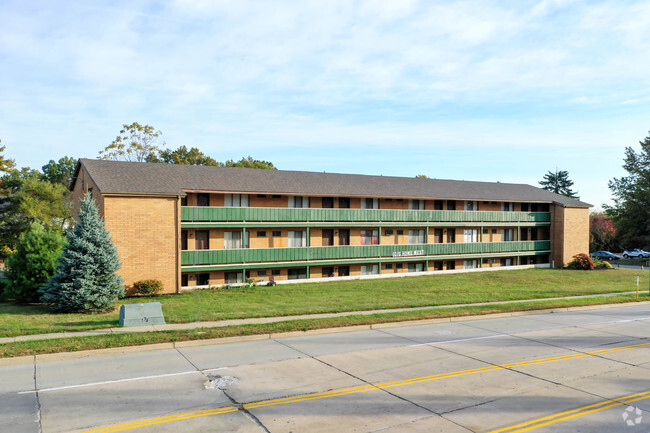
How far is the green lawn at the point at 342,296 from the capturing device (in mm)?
19281

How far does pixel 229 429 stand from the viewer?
8430 mm

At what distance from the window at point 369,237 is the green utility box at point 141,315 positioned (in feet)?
76.6

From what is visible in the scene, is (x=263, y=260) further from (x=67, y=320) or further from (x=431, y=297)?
(x=67, y=320)

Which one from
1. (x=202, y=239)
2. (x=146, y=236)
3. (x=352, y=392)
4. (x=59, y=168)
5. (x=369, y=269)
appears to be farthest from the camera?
(x=59, y=168)

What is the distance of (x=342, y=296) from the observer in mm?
27078

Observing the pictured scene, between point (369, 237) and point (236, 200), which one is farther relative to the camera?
point (369, 237)

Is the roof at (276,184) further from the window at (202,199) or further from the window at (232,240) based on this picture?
the window at (232,240)

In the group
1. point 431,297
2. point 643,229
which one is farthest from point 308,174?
point 643,229

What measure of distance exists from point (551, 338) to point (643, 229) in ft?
207

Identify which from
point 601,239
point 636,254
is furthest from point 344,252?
point 601,239

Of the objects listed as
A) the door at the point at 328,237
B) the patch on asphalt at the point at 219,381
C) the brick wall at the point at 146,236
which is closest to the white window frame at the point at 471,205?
the door at the point at 328,237

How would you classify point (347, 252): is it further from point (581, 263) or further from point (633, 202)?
point (633, 202)

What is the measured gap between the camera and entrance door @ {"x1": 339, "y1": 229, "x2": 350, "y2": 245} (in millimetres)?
38781

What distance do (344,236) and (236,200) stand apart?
31.3ft
